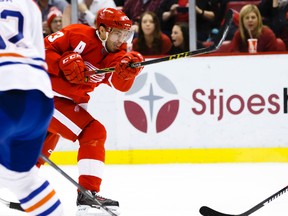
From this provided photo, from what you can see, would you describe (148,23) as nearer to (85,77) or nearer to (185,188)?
(185,188)

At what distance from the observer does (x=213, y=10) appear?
584 cm

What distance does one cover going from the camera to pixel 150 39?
5.87m

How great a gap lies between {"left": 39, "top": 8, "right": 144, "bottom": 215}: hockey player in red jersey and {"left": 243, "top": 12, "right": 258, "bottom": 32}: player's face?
6.33ft

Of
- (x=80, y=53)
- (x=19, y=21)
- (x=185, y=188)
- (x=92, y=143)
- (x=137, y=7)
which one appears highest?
(x=19, y=21)

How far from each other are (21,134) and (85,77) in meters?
1.35

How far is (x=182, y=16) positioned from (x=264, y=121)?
0.93 meters

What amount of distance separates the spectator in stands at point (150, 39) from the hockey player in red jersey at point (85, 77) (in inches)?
74.0

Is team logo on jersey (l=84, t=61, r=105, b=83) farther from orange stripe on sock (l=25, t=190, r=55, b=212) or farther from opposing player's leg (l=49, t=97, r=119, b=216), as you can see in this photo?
orange stripe on sock (l=25, t=190, r=55, b=212)

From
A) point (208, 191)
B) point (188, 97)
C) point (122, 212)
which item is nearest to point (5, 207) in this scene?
point (122, 212)

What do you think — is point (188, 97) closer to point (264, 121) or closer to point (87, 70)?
point (264, 121)

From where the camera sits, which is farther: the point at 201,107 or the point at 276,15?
the point at 276,15

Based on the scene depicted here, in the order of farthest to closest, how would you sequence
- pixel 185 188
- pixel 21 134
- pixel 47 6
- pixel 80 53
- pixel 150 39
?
pixel 47 6 < pixel 150 39 < pixel 185 188 < pixel 80 53 < pixel 21 134

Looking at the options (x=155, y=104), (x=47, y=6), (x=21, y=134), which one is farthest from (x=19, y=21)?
(x=47, y=6)

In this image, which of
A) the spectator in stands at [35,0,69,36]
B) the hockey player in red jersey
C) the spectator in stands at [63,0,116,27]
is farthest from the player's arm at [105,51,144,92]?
the spectator in stands at [35,0,69,36]
